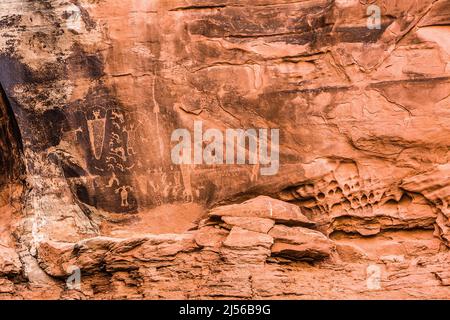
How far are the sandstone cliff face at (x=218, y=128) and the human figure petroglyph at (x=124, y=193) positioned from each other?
1cm

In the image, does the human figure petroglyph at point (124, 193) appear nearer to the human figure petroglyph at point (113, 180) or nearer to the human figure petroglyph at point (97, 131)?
the human figure petroglyph at point (113, 180)

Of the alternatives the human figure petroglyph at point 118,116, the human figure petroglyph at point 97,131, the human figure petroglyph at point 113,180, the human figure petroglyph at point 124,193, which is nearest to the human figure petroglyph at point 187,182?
the human figure petroglyph at point 124,193

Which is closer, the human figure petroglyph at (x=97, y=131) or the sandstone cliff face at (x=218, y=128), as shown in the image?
the sandstone cliff face at (x=218, y=128)

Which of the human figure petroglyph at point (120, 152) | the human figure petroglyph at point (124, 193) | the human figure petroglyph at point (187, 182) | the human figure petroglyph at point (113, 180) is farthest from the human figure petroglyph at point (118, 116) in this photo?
the human figure petroglyph at point (187, 182)

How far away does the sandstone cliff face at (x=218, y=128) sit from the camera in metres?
9.12

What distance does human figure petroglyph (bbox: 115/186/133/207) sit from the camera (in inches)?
376

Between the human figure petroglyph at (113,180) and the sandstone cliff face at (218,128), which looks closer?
the sandstone cliff face at (218,128)

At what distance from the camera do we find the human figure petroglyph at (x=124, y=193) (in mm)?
9562

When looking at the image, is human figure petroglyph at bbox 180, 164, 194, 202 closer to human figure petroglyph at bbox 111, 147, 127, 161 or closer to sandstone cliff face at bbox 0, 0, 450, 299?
sandstone cliff face at bbox 0, 0, 450, 299

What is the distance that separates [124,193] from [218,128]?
1367 mm

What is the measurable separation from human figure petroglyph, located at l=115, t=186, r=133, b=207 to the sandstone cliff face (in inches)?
0.5

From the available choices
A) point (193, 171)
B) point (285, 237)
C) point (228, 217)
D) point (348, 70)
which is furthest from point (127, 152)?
point (348, 70)

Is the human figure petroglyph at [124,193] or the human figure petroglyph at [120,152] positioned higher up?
the human figure petroglyph at [120,152]

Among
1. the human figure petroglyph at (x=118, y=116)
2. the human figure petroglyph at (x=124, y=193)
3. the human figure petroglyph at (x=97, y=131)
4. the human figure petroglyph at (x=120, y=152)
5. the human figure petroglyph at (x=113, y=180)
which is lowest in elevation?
the human figure petroglyph at (x=124, y=193)
